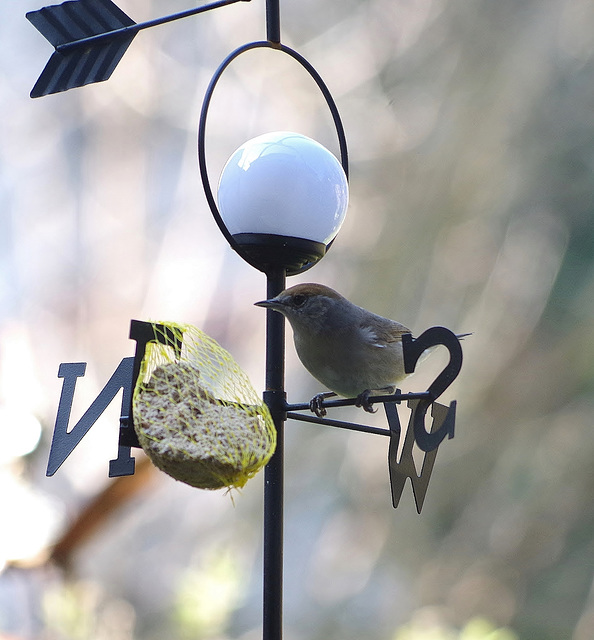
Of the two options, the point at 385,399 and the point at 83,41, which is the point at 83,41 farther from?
the point at 385,399

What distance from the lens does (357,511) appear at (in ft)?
14.6

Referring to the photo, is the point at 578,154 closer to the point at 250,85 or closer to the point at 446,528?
the point at 250,85

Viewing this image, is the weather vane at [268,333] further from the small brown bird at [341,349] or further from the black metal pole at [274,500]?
the small brown bird at [341,349]

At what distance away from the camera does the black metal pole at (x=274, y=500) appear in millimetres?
1458

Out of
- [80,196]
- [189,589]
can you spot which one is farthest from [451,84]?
[189,589]

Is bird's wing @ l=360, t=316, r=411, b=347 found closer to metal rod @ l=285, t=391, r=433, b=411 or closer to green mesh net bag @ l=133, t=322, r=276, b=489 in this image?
metal rod @ l=285, t=391, r=433, b=411

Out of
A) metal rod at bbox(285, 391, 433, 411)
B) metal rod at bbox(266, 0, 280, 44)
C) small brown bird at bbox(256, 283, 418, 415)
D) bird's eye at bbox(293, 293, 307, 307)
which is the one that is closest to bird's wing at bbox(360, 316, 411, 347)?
small brown bird at bbox(256, 283, 418, 415)

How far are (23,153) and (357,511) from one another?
2.68m

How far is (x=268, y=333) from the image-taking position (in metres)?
1.62

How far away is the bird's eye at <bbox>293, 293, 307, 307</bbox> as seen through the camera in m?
1.71

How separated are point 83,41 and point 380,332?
3.23 ft

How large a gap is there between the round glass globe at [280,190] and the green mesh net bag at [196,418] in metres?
0.27

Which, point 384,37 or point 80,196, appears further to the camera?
point 384,37

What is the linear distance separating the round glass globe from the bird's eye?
0.51 ft
